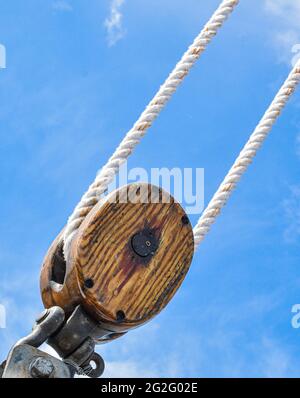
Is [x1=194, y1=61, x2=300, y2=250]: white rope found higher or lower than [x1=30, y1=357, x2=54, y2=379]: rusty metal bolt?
higher

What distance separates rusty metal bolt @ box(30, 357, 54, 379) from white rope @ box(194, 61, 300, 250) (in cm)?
61

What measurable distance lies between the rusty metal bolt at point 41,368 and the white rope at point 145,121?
0.35 metres

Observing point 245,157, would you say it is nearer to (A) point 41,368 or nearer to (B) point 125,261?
(B) point 125,261

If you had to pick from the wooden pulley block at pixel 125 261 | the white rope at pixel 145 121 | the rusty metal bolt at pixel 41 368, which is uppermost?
the white rope at pixel 145 121

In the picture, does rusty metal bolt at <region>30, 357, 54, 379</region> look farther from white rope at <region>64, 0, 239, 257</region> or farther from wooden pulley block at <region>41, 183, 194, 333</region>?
white rope at <region>64, 0, 239, 257</region>

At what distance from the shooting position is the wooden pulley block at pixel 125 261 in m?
1.89

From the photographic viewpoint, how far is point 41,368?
5.47ft

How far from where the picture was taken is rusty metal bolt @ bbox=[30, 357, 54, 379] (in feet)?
5.46

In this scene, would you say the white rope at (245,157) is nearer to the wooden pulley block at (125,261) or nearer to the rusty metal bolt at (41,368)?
the wooden pulley block at (125,261)

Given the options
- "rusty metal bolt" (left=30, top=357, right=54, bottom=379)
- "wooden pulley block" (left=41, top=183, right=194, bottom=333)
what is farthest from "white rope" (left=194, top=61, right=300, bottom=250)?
"rusty metal bolt" (left=30, top=357, right=54, bottom=379)

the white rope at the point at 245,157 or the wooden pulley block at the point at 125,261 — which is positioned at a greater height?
the white rope at the point at 245,157

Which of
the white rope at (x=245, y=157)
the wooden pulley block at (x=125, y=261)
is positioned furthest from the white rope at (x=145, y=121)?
the white rope at (x=245, y=157)

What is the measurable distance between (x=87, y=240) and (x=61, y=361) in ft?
1.00

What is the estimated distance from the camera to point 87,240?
1.90 metres
